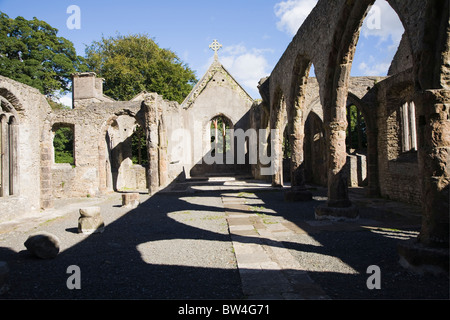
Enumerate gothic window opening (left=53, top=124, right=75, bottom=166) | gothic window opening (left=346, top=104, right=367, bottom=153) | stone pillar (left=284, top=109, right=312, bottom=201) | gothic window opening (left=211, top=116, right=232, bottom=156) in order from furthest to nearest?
1. gothic window opening (left=53, top=124, right=75, bottom=166)
2. gothic window opening (left=211, top=116, right=232, bottom=156)
3. gothic window opening (left=346, top=104, right=367, bottom=153)
4. stone pillar (left=284, top=109, right=312, bottom=201)

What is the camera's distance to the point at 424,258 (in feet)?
11.8

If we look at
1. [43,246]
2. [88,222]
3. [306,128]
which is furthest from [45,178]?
[306,128]

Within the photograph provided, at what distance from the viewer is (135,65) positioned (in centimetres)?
3219

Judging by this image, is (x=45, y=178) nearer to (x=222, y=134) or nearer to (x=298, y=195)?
(x=298, y=195)

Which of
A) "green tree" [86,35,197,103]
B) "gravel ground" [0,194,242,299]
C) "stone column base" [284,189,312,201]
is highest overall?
"green tree" [86,35,197,103]

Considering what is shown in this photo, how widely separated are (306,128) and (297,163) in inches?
340

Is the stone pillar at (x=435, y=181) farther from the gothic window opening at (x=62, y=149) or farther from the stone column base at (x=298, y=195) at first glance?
the gothic window opening at (x=62, y=149)

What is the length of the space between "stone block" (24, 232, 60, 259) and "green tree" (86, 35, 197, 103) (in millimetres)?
26447

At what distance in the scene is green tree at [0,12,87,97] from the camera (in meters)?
25.6

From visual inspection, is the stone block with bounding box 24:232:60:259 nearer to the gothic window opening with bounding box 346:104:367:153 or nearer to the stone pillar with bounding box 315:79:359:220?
the stone pillar with bounding box 315:79:359:220

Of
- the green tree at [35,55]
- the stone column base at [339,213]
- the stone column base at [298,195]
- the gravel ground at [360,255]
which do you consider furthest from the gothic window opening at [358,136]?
the green tree at [35,55]

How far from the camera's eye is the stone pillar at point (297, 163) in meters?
10.2

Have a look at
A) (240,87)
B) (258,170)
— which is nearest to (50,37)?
(240,87)

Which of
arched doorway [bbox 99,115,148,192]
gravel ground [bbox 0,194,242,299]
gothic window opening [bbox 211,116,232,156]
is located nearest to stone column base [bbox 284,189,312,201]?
gravel ground [bbox 0,194,242,299]
